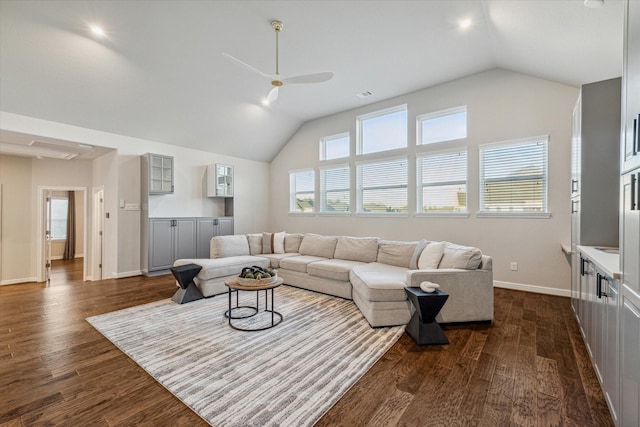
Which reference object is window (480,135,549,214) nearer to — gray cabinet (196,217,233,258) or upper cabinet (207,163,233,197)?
upper cabinet (207,163,233,197)

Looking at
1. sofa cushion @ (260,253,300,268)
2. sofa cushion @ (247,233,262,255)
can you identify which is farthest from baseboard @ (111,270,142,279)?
sofa cushion @ (260,253,300,268)


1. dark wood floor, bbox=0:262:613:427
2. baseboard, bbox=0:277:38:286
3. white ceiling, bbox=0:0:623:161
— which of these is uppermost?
white ceiling, bbox=0:0:623:161

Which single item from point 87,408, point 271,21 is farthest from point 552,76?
point 87,408

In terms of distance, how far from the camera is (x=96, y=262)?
6.20 meters

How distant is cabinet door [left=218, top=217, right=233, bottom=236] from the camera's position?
6766 millimetres

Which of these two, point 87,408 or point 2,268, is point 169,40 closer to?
point 87,408

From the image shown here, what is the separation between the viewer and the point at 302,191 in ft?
24.0

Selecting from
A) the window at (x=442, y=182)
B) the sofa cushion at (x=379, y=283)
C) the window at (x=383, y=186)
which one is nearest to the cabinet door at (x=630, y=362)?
the sofa cushion at (x=379, y=283)

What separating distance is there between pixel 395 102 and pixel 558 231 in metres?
3.50

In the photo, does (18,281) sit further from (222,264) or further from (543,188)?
(543,188)

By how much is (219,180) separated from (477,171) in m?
5.38

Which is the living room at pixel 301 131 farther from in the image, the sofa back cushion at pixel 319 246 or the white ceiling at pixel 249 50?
the sofa back cushion at pixel 319 246

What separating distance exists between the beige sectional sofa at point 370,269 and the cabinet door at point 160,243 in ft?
5.05

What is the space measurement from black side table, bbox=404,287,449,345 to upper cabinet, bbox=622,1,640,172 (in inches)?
63.8
